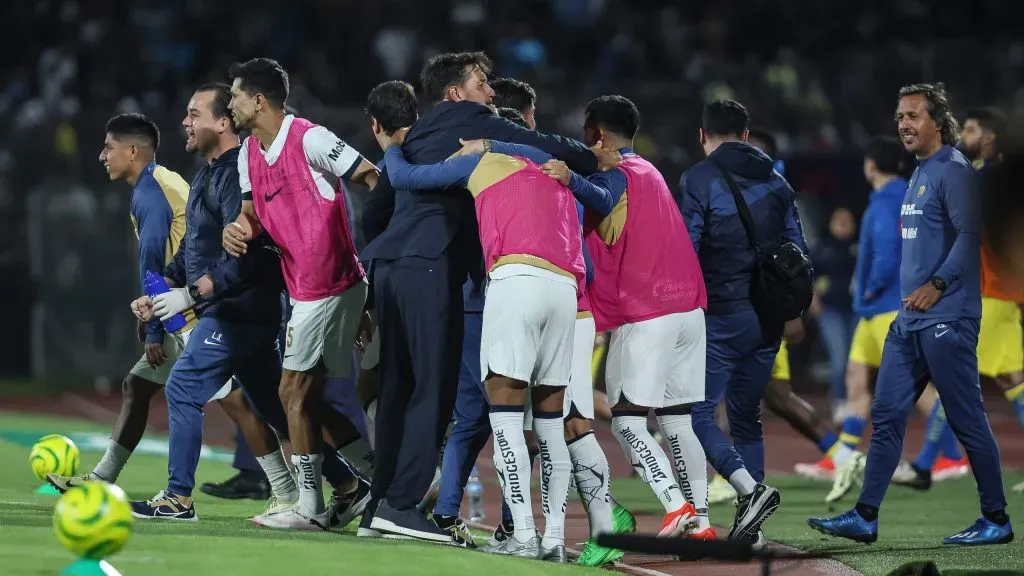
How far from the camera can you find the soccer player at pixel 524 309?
22.7ft

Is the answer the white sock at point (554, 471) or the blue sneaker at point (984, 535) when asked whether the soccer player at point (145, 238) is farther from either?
the blue sneaker at point (984, 535)

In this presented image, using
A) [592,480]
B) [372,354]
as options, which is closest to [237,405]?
[372,354]

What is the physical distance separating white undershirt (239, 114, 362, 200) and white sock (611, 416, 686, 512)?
192 centimetres

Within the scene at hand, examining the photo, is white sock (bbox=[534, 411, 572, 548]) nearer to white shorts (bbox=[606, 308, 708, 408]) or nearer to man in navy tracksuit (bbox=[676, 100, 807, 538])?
white shorts (bbox=[606, 308, 708, 408])

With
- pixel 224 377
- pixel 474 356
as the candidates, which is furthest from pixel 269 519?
pixel 474 356

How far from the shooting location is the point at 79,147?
19469mm

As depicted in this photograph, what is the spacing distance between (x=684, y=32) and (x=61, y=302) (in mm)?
10146

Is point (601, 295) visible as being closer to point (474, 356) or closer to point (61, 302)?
point (474, 356)

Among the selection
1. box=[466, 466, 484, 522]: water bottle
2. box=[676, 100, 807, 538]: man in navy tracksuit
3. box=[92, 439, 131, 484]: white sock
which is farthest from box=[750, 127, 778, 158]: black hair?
box=[92, 439, 131, 484]: white sock

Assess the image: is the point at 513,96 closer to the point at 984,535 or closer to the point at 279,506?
the point at 279,506

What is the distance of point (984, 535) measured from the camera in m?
8.29

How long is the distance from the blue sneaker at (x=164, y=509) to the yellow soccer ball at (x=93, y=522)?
7.01 ft

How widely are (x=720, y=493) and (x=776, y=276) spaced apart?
2.52 m

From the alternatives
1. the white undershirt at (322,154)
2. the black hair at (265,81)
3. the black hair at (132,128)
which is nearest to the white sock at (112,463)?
the black hair at (132,128)
